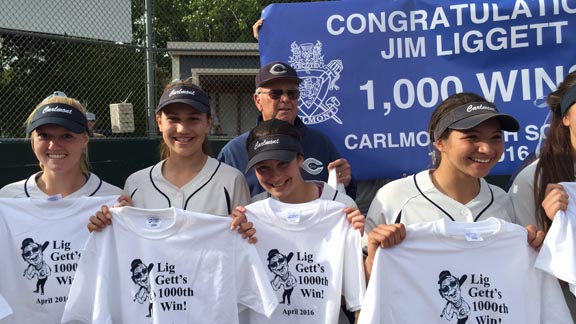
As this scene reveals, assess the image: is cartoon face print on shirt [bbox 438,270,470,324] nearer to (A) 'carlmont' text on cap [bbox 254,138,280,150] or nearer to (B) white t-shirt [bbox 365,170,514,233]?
(B) white t-shirt [bbox 365,170,514,233]

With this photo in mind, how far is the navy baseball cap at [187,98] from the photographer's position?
311 cm

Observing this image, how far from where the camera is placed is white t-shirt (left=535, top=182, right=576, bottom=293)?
2605mm

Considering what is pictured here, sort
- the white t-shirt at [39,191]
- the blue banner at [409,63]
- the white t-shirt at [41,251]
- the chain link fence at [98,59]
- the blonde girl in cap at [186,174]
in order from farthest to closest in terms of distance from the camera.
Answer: the chain link fence at [98,59], the blue banner at [409,63], the white t-shirt at [39,191], the blonde girl in cap at [186,174], the white t-shirt at [41,251]

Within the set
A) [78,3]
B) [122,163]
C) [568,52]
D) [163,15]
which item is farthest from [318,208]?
[163,15]

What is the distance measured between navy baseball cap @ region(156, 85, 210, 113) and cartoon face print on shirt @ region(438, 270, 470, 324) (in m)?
1.68

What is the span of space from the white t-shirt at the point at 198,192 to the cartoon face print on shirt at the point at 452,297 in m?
1.21

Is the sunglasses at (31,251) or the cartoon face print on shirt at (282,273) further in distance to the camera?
the sunglasses at (31,251)

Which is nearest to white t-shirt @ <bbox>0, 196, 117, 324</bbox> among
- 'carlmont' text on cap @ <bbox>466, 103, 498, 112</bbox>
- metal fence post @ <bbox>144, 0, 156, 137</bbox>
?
'carlmont' text on cap @ <bbox>466, 103, 498, 112</bbox>

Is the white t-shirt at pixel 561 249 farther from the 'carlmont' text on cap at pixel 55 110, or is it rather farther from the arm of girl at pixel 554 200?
the 'carlmont' text on cap at pixel 55 110

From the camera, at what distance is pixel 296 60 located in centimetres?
487

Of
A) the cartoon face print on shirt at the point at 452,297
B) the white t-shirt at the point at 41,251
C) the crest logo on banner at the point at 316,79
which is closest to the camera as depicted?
the cartoon face print on shirt at the point at 452,297

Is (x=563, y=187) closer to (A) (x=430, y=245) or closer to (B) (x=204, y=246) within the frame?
(A) (x=430, y=245)

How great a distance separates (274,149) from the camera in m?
2.94

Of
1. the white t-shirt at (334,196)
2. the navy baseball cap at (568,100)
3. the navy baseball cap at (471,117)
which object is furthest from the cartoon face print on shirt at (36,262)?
the navy baseball cap at (568,100)
